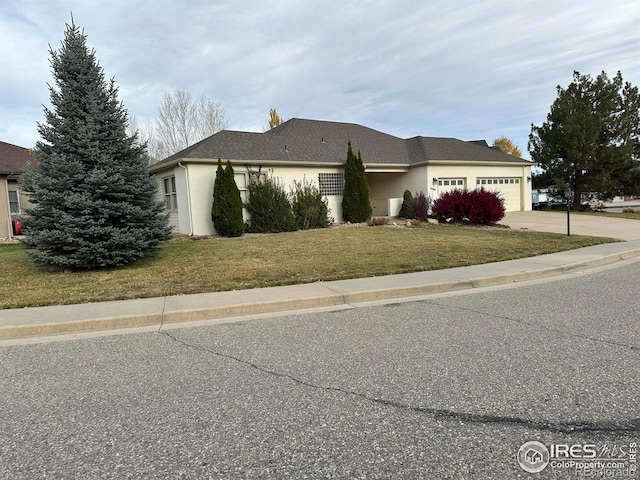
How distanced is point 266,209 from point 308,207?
219 centimetres

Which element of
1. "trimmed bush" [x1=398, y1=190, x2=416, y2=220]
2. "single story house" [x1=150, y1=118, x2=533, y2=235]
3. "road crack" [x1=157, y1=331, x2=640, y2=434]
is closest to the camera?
"road crack" [x1=157, y1=331, x2=640, y2=434]

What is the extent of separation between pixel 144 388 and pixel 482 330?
151 inches

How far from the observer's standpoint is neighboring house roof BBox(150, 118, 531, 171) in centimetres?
1845

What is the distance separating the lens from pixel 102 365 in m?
4.19

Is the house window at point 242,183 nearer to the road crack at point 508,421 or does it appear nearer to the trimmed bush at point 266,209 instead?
the trimmed bush at point 266,209

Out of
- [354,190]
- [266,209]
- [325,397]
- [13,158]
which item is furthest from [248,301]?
[13,158]

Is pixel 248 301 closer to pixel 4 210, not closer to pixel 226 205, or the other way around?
pixel 226 205

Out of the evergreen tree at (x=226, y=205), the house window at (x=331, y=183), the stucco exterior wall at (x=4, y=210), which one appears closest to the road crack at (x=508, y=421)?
the evergreen tree at (x=226, y=205)

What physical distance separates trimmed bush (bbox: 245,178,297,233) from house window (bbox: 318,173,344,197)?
3.30 meters

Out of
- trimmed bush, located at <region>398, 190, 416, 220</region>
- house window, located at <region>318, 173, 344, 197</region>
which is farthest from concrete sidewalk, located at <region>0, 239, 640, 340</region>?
house window, located at <region>318, 173, 344, 197</region>

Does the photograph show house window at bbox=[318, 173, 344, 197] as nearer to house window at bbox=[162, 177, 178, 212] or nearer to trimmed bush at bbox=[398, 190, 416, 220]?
trimmed bush at bbox=[398, 190, 416, 220]

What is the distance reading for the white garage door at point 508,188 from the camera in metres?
24.3

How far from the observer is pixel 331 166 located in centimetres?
2053

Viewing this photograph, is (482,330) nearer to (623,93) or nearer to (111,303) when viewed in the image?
(111,303)
